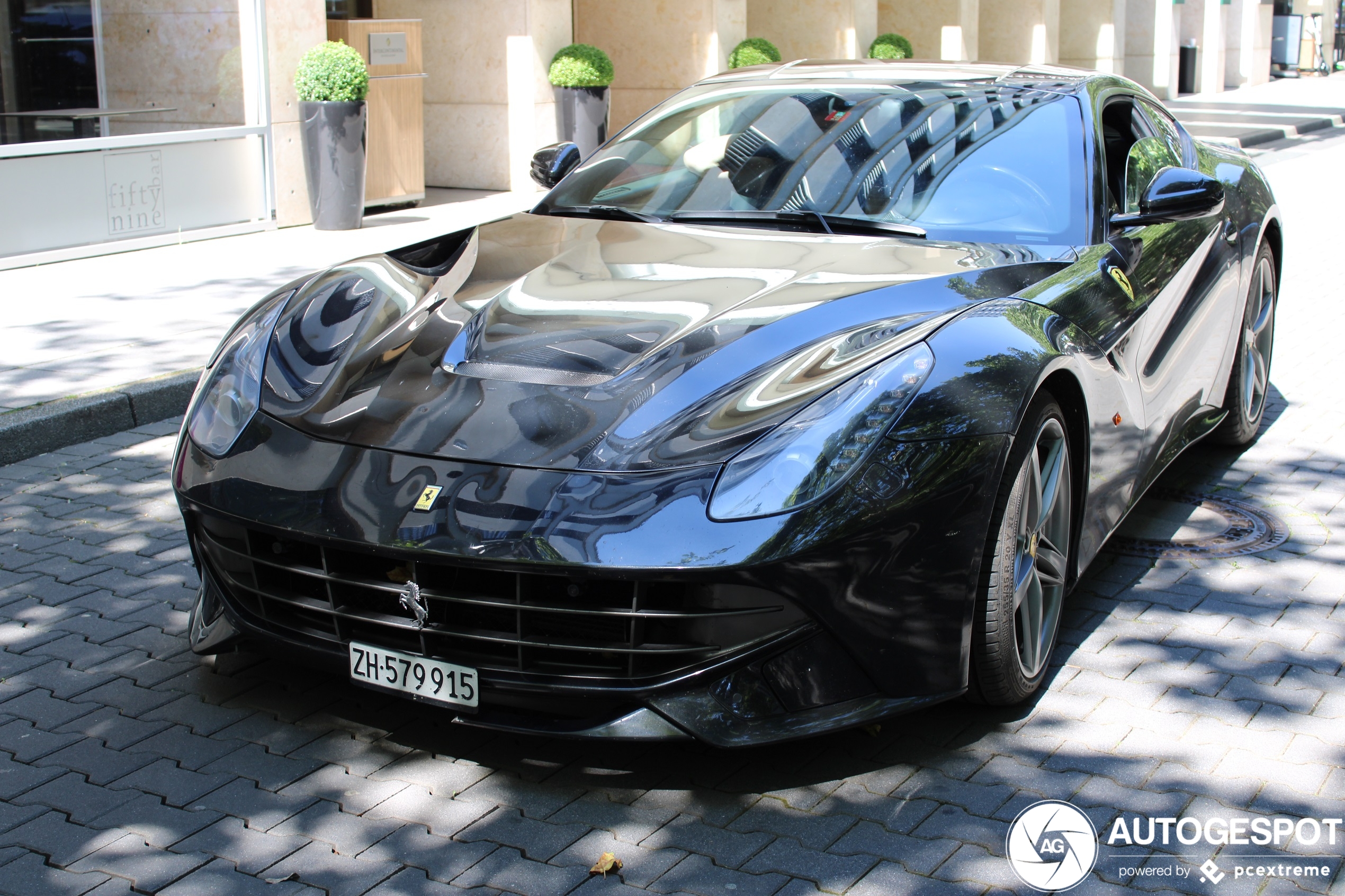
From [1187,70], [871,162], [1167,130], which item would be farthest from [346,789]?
[1187,70]

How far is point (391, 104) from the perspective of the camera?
13.1 m

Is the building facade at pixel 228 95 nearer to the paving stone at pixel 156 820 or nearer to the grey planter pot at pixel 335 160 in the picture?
the grey planter pot at pixel 335 160

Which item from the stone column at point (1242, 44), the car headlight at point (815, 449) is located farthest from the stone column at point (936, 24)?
the car headlight at point (815, 449)

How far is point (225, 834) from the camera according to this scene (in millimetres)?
3002

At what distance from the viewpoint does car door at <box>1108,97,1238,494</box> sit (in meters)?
4.27

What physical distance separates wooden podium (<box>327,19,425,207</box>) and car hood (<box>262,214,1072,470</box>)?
913 centimetres

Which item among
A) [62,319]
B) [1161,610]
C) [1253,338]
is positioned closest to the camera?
[1161,610]

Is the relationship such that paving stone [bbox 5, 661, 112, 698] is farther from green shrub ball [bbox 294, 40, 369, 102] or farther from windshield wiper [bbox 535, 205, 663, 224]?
green shrub ball [bbox 294, 40, 369, 102]

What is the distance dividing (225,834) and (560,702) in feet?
2.48

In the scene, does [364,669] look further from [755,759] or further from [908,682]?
[908,682]

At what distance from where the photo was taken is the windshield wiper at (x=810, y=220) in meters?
4.21

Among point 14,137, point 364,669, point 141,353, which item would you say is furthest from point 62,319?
point 364,669

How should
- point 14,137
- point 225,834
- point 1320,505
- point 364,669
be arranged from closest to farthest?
point 225,834
point 364,669
point 1320,505
point 14,137

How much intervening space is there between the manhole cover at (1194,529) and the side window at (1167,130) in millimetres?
1274
